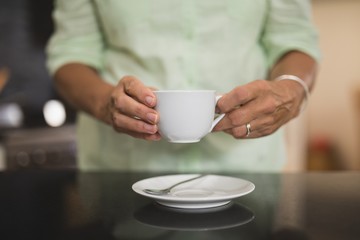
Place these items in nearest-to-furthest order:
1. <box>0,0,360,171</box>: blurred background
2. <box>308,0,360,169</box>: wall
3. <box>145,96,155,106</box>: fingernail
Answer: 1. <box>145,96,155,106</box>: fingernail
2. <box>0,0,360,171</box>: blurred background
3. <box>308,0,360,169</box>: wall

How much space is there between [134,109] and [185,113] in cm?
8

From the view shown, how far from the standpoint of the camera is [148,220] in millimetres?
604

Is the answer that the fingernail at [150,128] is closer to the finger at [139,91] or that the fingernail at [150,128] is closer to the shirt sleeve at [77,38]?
the finger at [139,91]

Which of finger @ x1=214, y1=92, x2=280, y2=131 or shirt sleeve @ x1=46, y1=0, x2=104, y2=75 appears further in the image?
shirt sleeve @ x1=46, y1=0, x2=104, y2=75

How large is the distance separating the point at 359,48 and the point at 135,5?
249 centimetres

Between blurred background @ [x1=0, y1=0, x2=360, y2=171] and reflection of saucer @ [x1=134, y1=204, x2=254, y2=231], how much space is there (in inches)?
60.5

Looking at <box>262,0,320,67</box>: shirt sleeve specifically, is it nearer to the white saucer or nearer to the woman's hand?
the woman's hand

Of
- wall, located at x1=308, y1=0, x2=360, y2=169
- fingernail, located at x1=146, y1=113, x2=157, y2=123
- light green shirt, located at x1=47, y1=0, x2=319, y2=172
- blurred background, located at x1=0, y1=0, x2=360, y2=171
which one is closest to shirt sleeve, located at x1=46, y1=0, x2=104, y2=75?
light green shirt, located at x1=47, y1=0, x2=319, y2=172

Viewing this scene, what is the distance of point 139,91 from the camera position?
0.68 meters

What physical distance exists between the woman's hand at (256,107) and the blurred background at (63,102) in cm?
149

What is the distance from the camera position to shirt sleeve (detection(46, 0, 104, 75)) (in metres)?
1.08

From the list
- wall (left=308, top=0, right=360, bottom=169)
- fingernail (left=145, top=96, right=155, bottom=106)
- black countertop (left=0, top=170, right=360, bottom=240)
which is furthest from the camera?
wall (left=308, top=0, right=360, bottom=169)

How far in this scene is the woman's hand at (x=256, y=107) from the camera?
2.28 feet

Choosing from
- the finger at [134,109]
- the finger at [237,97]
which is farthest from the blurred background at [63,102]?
the finger at [237,97]
